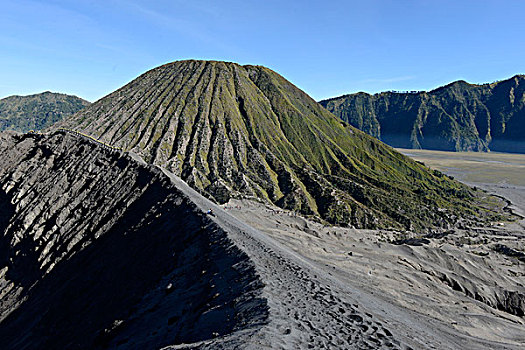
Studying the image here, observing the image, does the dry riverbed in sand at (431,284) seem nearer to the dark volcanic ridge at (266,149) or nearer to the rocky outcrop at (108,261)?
the rocky outcrop at (108,261)

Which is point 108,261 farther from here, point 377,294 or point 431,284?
point 431,284

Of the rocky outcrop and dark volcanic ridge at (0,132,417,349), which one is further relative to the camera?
the rocky outcrop

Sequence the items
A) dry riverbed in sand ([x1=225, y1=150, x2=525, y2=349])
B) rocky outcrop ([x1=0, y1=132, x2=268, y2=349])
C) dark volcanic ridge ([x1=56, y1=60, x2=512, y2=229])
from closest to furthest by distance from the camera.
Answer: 1. rocky outcrop ([x1=0, y1=132, x2=268, y2=349])
2. dry riverbed in sand ([x1=225, y1=150, x2=525, y2=349])
3. dark volcanic ridge ([x1=56, y1=60, x2=512, y2=229])

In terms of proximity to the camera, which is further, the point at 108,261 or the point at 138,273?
the point at 108,261

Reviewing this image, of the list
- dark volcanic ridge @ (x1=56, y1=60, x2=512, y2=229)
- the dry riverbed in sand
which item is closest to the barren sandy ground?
the dry riverbed in sand

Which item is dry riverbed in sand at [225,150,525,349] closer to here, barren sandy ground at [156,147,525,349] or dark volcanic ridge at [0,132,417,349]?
barren sandy ground at [156,147,525,349]

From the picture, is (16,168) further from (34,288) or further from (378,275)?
(378,275)

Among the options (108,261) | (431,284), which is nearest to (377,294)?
Answer: (431,284)
